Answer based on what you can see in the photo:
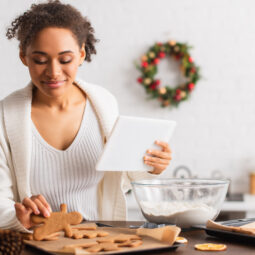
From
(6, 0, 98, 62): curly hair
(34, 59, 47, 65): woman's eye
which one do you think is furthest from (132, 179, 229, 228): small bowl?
(6, 0, 98, 62): curly hair

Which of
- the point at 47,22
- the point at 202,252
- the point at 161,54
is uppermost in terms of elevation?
the point at 161,54

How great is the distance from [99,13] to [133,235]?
8.82 feet

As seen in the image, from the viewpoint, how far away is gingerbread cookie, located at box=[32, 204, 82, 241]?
1119 mm

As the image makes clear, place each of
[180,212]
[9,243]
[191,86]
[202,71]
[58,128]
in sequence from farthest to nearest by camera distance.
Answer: [202,71] < [191,86] < [58,128] < [180,212] < [9,243]

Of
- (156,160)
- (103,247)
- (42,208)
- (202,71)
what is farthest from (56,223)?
(202,71)

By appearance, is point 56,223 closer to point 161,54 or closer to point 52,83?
point 52,83

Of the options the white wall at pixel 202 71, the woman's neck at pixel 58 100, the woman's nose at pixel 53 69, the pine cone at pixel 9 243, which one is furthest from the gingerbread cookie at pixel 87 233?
the white wall at pixel 202 71

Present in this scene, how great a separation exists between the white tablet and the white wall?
2061 mm

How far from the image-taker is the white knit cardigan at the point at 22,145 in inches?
63.7

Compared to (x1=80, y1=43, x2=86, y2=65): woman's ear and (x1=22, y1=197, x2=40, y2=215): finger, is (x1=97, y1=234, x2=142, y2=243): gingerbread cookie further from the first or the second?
(x1=80, y1=43, x2=86, y2=65): woman's ear

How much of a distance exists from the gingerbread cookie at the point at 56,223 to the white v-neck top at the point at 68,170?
21.4 inches

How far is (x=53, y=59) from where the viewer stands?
1502 millimetres

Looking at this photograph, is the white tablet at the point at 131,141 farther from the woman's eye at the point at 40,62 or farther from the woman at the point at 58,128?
the woman's eye at the point at 40,62

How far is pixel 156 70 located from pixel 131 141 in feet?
7.13
